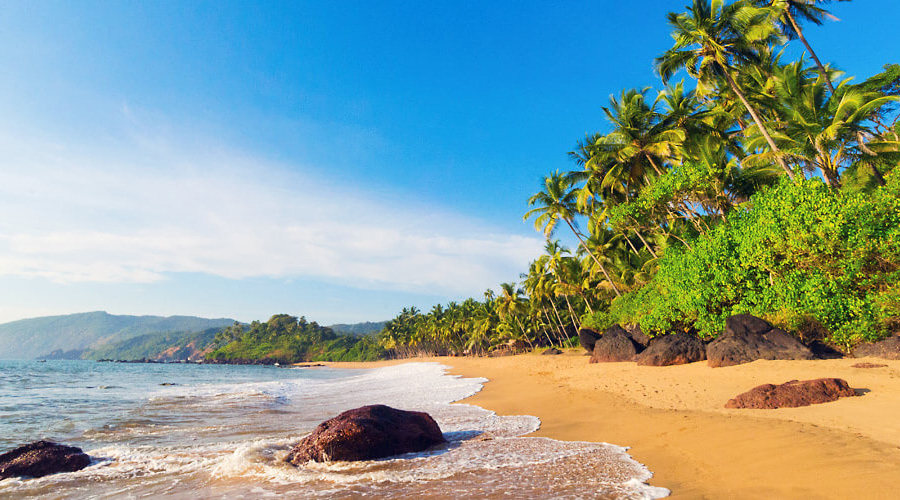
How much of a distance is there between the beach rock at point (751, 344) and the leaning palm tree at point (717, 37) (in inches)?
324

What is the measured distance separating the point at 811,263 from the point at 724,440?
383 inches

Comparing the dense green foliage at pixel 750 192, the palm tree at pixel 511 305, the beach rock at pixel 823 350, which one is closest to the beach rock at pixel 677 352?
the dense green foliage at pixel 750 192

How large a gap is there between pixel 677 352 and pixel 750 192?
11.3m

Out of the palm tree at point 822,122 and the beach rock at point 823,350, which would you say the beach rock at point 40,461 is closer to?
the beach rock at point 823,350

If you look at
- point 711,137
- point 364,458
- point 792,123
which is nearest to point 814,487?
point 364,458

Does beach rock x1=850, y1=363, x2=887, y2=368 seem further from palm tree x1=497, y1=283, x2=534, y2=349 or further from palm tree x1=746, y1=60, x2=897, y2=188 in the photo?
palm tree x1=497, y1=283, x2=534, y2=349

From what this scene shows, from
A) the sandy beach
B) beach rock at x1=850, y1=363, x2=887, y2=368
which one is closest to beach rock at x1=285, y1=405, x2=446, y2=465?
the sandy beach

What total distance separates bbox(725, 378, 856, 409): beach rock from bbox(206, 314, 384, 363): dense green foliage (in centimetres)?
9634

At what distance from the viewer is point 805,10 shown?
19188mm

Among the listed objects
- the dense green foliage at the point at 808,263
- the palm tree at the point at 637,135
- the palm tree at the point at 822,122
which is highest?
the palm tree at the point at 637,135

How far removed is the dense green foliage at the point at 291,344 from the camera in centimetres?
10787

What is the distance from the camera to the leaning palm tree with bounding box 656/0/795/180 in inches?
703

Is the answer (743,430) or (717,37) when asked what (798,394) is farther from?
(717,37)

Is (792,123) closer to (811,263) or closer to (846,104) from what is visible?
(846,104)
